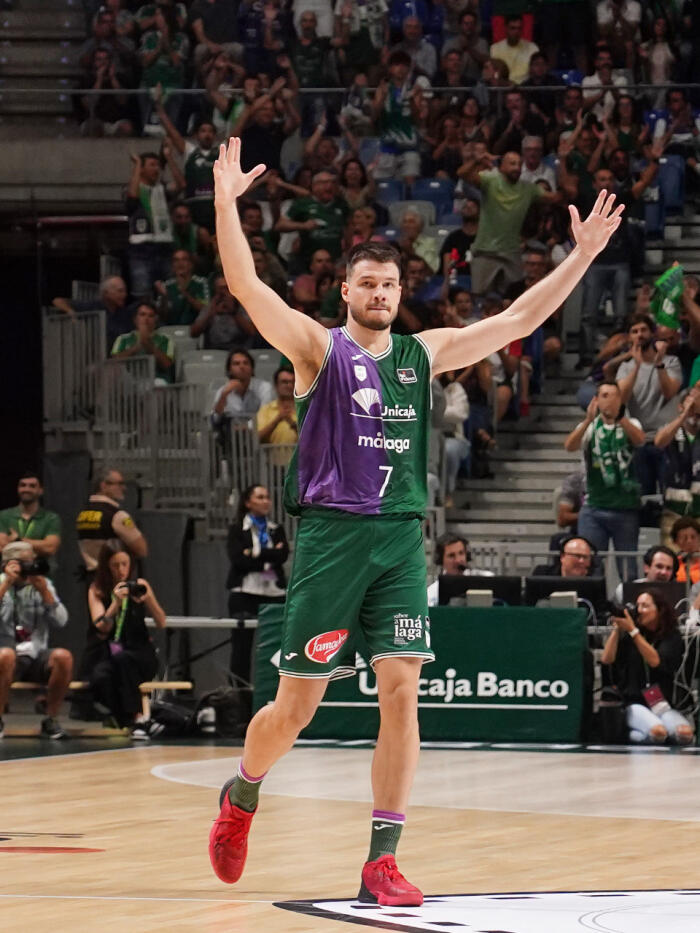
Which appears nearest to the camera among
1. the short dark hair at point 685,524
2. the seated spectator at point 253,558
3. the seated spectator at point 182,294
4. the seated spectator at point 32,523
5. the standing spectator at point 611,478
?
the short dark hair at point 685,524

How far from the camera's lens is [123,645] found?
1545 cm

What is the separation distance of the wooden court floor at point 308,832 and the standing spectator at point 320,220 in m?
7.69

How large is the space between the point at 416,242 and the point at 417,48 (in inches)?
127

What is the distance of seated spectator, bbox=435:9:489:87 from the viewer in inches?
844

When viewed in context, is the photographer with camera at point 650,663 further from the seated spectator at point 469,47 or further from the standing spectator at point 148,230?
the seated spectator at point 469,47

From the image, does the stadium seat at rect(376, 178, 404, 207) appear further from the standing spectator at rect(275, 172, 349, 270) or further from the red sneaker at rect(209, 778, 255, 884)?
the red sneaker at rect(209, 778, 255, 884)

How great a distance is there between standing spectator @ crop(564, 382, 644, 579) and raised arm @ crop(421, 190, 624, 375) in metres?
8.78

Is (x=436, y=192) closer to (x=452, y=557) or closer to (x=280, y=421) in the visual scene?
(x=280, y=421)

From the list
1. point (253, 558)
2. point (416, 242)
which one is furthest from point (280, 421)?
point (416, 242)

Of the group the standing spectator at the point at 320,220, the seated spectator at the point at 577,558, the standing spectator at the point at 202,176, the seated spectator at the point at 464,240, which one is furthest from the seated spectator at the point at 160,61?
the seated spectator at the point at 577,558

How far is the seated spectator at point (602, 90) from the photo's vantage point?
20.2 m

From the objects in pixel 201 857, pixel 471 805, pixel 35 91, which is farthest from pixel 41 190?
pixel 201 857

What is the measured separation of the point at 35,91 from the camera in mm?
23203

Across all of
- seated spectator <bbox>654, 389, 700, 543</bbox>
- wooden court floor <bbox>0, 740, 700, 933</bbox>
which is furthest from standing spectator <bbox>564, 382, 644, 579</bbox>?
wooden court floor <bbox>0, 740, 700, 933</bbox>
